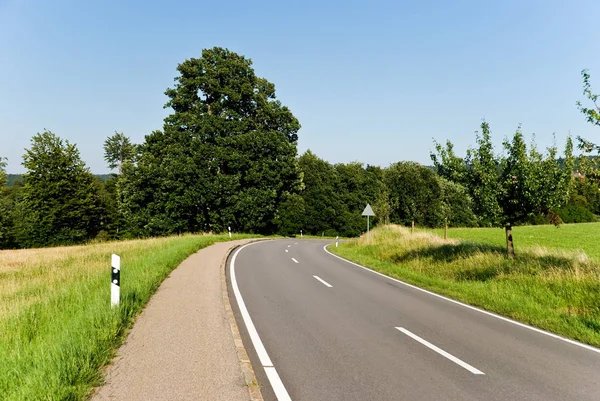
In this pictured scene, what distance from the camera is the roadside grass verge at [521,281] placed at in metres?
7.95

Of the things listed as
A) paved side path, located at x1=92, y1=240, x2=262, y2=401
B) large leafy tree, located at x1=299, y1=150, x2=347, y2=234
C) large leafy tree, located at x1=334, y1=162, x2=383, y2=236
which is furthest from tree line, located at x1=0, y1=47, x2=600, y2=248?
paved side path, located at x1=92, y1=240, x2=262, y2=401

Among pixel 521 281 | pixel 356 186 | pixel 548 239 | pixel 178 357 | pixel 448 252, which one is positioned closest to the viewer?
pixel 178 357

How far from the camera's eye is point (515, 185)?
41.4 ft

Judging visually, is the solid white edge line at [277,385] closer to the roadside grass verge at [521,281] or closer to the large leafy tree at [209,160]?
the roadside grass verge at [521,281]

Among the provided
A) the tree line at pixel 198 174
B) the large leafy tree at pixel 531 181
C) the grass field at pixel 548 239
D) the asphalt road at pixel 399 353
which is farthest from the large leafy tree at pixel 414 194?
the asphalt road at pixel 399 353

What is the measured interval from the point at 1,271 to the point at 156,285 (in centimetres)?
1097

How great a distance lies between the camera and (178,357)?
498 centimetres

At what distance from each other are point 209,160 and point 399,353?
3217 cm

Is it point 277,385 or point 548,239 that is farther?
point 548,239

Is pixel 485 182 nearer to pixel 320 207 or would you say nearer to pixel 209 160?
pixel 209 160

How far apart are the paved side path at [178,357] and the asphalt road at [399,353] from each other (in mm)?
442

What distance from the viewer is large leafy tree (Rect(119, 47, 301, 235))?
114 ft

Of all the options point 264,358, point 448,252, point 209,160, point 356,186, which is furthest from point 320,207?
point 264,358

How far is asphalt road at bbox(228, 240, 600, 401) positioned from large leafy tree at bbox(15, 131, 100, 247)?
131 ft
